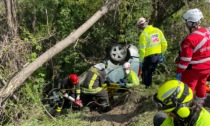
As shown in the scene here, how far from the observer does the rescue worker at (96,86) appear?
745 centimetres

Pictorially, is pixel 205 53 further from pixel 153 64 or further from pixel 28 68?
pixel 28 68

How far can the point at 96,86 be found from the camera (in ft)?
24.6

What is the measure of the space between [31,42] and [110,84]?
2170mm

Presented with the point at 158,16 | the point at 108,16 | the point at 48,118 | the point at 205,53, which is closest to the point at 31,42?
the point at 48,118

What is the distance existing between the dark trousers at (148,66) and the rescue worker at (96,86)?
3.15 feet

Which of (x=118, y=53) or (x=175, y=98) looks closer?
(x=175, y=98)

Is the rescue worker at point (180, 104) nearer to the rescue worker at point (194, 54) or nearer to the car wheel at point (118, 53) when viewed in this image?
the rescue worker at point (194, 54)

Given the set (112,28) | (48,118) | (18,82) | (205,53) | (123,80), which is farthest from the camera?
(112,28)

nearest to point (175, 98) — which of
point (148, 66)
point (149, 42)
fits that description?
point (149, 42)

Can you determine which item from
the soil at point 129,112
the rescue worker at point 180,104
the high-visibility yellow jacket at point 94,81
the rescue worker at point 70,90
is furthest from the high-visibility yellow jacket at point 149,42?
the rescue worker at point 180,104

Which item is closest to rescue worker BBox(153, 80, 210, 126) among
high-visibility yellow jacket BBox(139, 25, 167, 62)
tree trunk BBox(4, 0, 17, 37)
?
high-visibility yellow jacket BBox(139, 25, 167, 62)

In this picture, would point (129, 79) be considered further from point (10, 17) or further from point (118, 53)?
point (10, 17)

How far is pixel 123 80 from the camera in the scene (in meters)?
7.77

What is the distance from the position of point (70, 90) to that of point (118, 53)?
5.41 feet
